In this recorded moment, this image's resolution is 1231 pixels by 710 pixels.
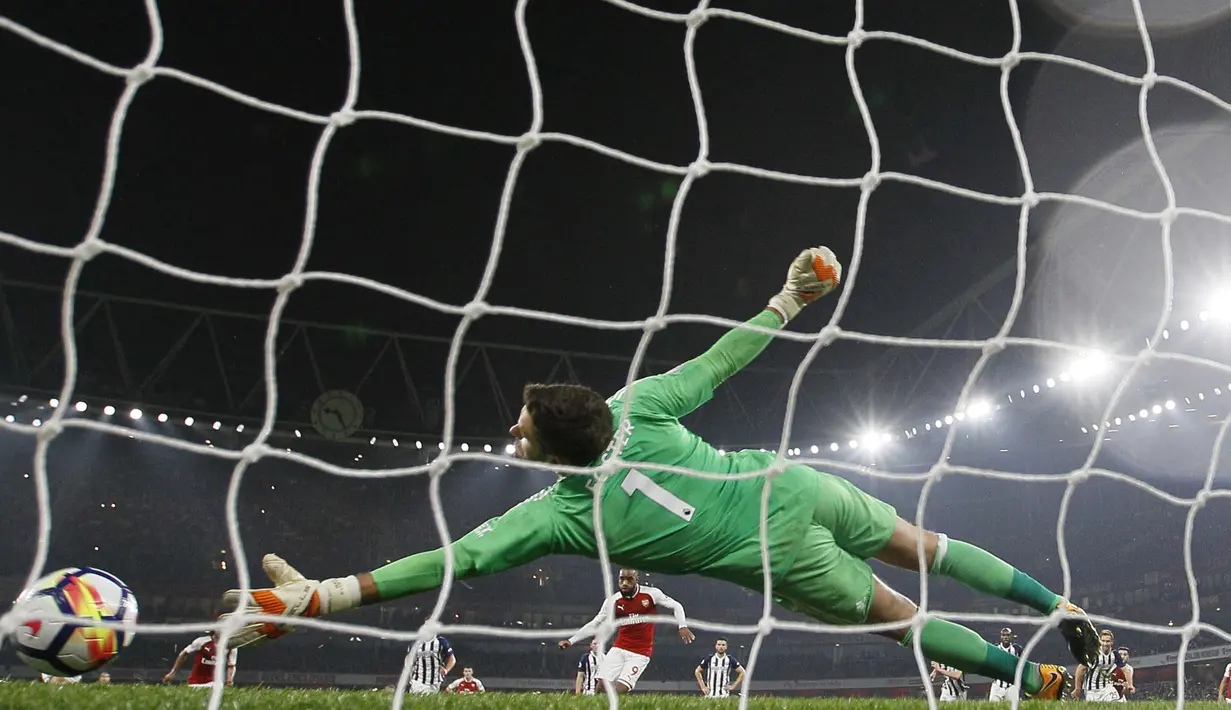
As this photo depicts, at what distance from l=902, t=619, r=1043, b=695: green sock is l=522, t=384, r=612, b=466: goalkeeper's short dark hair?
1.13 meters

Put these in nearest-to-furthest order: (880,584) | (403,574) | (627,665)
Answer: (403,574) < (880,584) < (627,665)

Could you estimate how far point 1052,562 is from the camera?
59.2ft

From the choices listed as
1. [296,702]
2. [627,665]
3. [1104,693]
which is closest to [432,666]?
[627,665]

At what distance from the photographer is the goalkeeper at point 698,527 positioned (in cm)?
265

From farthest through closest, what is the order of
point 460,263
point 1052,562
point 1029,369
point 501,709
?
point 1052,562
point 1029,369
point 460,263
point 501,709

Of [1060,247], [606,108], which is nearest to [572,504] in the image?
[606,108]

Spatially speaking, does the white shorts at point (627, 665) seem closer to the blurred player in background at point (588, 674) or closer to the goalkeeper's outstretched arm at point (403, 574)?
the blurred player in background at point (588, 674)

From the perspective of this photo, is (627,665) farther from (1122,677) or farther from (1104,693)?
(1122,677)

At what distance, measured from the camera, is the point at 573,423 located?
2.68 metres

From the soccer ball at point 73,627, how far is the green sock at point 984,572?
2.54 meters

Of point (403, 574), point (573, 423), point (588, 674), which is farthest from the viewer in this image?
point (588, 674)

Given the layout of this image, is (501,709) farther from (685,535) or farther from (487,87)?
(487,87)

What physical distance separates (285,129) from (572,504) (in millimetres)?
6990

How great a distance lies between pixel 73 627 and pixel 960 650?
2697mm
